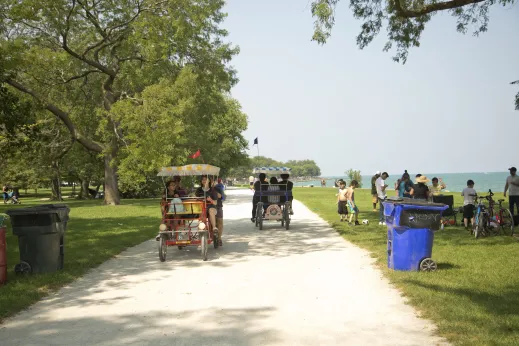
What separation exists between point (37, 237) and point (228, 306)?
4252 millimetres

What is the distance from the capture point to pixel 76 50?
3102 centimetres

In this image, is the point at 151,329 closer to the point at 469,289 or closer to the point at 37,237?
the point at 37,237

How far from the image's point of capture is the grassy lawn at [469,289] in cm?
517

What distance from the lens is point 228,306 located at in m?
6.50

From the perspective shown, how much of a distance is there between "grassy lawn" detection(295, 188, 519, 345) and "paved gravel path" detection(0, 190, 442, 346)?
0.87 feet

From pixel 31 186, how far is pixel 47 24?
94.9 ft

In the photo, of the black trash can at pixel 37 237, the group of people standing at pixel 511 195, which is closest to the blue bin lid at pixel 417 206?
the black trash can at pixel 37 237

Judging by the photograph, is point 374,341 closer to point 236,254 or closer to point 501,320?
point 501,320

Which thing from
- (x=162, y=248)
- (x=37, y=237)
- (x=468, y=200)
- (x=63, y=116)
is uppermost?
(x=63, y=116)

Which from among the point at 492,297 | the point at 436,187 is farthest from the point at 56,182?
the point at 492,297

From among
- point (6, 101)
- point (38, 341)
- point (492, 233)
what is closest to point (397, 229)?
point (38, 341)

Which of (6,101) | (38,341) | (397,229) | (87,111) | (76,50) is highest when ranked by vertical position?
(76,50)

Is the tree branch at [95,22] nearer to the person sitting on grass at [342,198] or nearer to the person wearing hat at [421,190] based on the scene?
the person sitting on grass at [342,198]

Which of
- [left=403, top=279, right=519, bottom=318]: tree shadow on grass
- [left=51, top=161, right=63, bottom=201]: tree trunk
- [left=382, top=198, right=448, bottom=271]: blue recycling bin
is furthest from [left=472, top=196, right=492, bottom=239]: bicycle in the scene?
[left=51, top=161, right=63, bottom=201]: tree trunk
